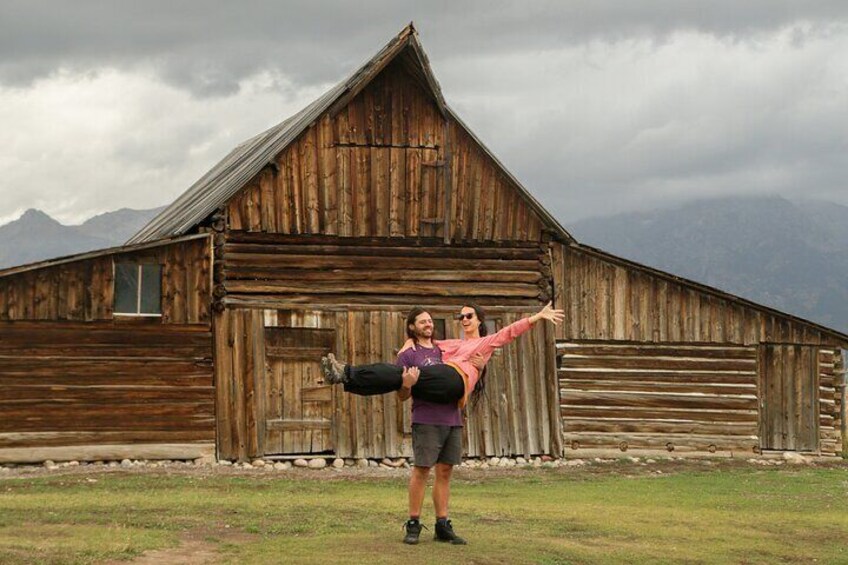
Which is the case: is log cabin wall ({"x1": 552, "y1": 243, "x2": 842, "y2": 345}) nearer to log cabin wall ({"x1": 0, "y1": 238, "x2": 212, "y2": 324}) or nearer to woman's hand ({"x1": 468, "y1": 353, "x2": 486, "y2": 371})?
log cabin wall ({"x1": 0, "y1": 238, "x2": 212, "y2": 324})

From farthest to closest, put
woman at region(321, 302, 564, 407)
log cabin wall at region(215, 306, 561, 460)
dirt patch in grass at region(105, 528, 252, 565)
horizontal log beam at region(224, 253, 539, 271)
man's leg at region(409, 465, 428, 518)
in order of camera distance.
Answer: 1. horizontal log beam at region(224, 253, 539, 271)
2. log cabin wall at region(215, 306, 561, 460)
3. man's leg at region(409, 465, 428, 518)
4. dirt patch in grass at region(105, 528, 252, 565)
5. woman at region(321, 302, 564, 407)

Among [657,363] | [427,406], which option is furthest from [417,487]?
Answer: [657,363]

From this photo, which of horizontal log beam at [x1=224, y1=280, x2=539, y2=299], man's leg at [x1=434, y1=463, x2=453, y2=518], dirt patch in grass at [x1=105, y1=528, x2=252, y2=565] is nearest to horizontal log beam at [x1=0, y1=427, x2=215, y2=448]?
horizontal log beam at [x1=224, y1=280, x2=539, y2=299]

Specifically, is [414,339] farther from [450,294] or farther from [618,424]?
[618,424]

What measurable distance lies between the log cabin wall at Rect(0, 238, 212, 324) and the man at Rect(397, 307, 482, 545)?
39.4 ft

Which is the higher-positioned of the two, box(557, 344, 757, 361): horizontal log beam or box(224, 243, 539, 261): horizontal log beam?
box(224, 243, 539, 261): horizontal log beam

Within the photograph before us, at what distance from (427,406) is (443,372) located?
0.37 metres

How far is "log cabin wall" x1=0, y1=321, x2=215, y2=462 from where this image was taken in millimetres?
22828

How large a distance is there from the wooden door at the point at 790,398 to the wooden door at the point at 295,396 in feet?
30.1

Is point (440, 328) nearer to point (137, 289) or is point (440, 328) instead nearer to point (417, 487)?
point (137, 289)

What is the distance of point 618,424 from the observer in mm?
26906

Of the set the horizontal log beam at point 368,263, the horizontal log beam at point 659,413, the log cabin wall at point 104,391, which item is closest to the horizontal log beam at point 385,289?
the horizontal log beam at point 368,263

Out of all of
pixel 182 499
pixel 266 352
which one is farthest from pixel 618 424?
pixel 182 499

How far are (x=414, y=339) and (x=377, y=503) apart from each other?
616 centimetres
